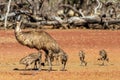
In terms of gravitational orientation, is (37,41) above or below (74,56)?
above

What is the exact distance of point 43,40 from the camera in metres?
15.5

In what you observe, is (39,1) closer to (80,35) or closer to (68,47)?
(80,35)

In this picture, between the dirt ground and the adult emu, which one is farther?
the adult emu

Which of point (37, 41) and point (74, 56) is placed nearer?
point (37, 41)

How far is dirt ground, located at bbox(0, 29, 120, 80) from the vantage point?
14.7 metres

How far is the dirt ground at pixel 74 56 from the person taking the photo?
14688 mm

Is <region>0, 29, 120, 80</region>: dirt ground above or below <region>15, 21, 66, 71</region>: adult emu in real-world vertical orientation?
below

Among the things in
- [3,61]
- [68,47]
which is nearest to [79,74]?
[3,61]

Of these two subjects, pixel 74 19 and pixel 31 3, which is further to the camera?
pixel 31 3

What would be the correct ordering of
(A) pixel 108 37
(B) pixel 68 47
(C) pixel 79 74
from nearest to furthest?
(C) pixel 79 74 → (B) pixel 68 47 → (A) pixel 108 37

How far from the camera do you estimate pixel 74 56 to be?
2316 cm

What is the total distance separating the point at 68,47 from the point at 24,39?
11.8 meters

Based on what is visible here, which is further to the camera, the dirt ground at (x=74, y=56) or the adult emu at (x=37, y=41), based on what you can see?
the adult emu at (x=37, y=41)

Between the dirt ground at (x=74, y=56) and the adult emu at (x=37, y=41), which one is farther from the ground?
the adult emu at (x=37, y=41)
